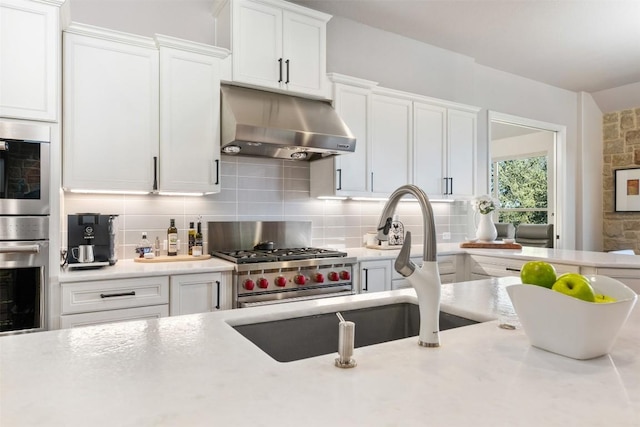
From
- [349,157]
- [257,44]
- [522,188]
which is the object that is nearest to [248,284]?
[349,157]

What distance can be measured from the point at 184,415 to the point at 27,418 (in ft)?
0.79

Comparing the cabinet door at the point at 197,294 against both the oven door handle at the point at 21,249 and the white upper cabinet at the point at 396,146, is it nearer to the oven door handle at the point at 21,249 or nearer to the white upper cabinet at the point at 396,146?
the oven door handle at the point at 21,249

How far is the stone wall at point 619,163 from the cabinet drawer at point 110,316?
19.2 feet

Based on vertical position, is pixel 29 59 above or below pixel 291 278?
above

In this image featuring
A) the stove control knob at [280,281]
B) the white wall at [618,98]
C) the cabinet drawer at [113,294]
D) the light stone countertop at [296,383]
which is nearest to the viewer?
the light stone countertop at [296,383]

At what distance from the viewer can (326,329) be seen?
1.40 metres

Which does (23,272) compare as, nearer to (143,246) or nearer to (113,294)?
(113,294)

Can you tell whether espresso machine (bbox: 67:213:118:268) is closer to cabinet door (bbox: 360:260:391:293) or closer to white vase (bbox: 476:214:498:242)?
cabinet door (bbox: 360:260:391:293)

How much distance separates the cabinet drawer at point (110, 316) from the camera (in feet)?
7.00

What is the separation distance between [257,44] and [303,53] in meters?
0.37

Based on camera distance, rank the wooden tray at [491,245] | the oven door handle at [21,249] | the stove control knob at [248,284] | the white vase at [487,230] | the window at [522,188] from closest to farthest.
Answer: the oven door handle at [21,249] < the stove control knob at [248,284] < the wooden tray at [491,245] < the white vase at [487,230] < the window at [522,188]

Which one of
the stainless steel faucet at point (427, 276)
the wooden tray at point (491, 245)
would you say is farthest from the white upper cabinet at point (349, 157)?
the stainless steel faucet at point (427, 276)

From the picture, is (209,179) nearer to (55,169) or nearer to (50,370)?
(55,169)

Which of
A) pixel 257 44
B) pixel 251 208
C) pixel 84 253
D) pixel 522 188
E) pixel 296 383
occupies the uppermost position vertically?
pixel 257 44
